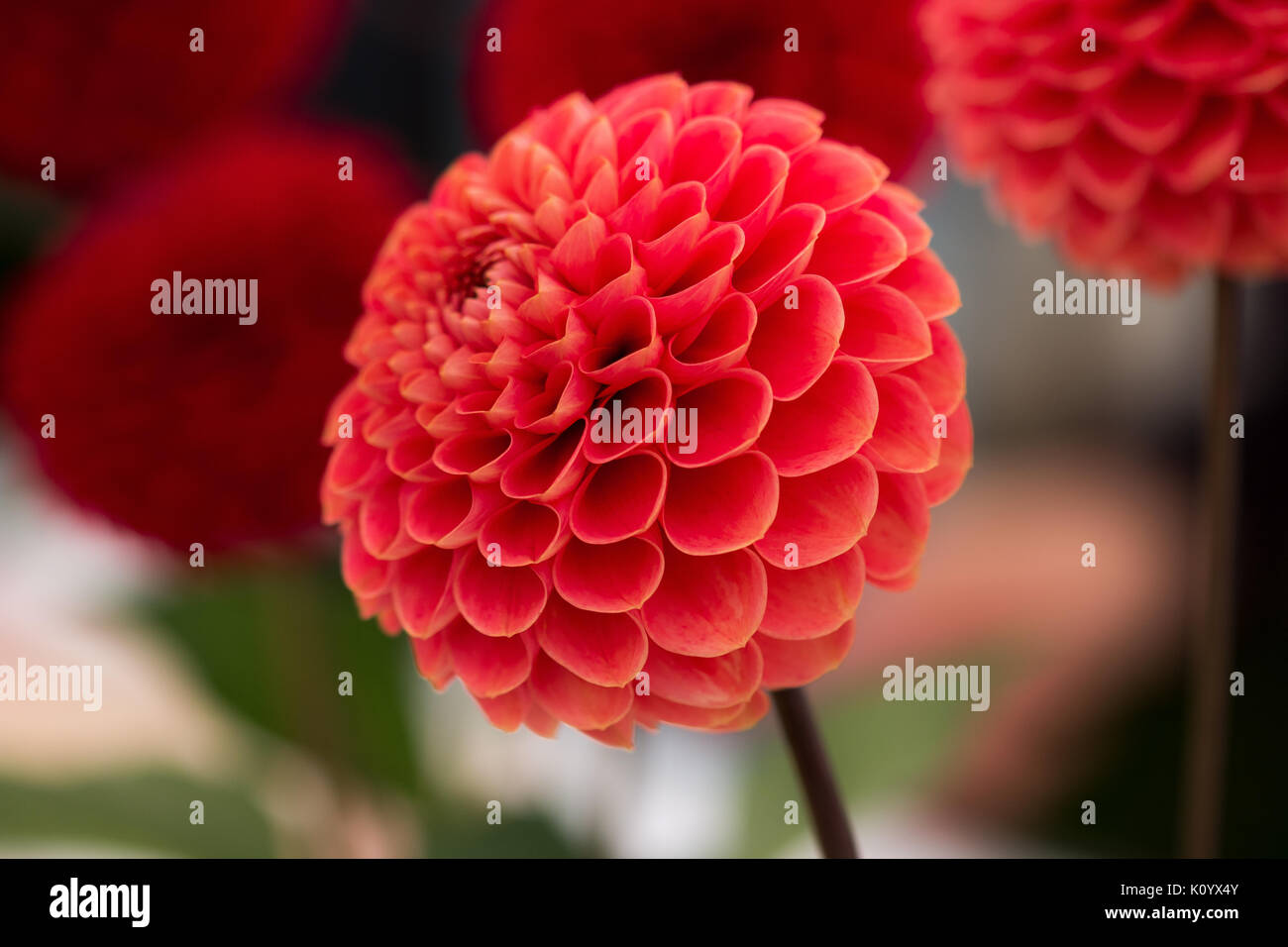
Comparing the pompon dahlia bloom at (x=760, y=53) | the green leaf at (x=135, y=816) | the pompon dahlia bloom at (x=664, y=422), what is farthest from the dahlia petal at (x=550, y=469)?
the green leaf at (x=135, y=816)

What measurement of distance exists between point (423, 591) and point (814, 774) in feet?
0.34

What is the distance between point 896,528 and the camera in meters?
0.22

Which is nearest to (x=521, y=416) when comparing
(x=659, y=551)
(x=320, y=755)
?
(x=659, y=551)

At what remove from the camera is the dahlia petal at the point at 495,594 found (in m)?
0.21

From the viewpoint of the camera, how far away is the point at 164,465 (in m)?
0.37

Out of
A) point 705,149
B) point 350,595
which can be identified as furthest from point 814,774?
point 350,595

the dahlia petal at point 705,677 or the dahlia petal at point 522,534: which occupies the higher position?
the dahlia petal at point 522,534

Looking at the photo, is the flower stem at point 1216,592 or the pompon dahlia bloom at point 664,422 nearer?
the pompon dahlia bloom at point 664,422

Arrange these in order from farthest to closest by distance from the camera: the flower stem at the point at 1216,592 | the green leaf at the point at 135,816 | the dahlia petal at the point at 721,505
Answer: the green leaf at the point at 135,816, the flower stem at the point at 1216,592, the dahlia petal at the point at 721,505

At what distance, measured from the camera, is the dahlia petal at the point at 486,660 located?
0.73ft

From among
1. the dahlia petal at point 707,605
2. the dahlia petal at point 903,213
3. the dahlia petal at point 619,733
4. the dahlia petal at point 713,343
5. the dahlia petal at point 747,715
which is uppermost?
the dahlia petal at point 903,213

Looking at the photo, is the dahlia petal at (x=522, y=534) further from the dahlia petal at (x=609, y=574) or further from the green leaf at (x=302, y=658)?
the green leaf at (x=302, y=658)

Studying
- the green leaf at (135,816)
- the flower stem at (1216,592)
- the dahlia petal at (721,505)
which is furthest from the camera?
the green leaf at (135,816)
